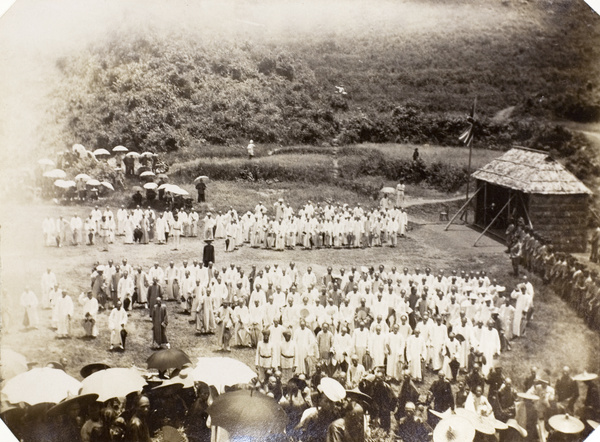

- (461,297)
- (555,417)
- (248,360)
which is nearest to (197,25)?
(248,360)

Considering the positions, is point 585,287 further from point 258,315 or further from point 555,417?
point 258,315

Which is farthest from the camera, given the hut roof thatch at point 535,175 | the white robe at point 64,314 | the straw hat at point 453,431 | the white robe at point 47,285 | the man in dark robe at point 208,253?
the man in dark robe at point 208,253

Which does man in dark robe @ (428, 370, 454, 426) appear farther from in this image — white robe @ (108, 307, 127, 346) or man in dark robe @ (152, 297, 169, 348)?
white robe @ (108, 307, 127, 346)

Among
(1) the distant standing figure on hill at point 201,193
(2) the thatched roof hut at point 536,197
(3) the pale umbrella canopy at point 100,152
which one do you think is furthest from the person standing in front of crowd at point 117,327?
(2) the thatched roof hut at point 536,197

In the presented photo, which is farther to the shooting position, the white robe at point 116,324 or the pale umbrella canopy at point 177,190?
the pale umbrella canopy at point 177,190

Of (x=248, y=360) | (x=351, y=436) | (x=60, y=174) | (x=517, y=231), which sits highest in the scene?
(x=60, y=174)

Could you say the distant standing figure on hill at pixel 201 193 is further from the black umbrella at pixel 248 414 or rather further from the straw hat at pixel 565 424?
the straw hat at pixel 565 424
